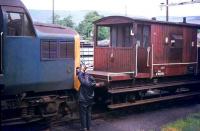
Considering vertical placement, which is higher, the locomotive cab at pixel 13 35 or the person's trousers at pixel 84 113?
the locomotive cab at pixel 13 35

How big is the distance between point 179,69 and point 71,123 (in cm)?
536

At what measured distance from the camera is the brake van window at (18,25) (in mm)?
8684

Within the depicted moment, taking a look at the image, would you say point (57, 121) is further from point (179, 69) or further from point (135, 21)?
point (179, 69)

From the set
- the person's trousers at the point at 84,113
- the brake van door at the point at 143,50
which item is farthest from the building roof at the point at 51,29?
the brake van door at the point at 143,50

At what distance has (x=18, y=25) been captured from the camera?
889 cm

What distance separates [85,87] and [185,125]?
3.11 meters

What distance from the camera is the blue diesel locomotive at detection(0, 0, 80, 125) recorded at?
8656 mm

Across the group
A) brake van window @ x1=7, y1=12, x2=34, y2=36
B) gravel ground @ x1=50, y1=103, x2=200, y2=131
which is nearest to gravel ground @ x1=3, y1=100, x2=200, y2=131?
gravel ground @ x1=50, y1=103, x2=200, y2=131

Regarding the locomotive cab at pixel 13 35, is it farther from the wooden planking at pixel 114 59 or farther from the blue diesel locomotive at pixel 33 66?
the wooden planking at pixel 114 59

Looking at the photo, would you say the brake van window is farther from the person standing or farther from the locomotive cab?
the person standing

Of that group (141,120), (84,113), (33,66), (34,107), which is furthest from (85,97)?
(141,120)

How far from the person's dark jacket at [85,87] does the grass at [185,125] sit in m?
2.30

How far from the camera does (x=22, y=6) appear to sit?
9086mm

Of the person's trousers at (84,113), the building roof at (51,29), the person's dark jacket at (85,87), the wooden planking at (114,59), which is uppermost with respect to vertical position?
the building roof at (51,29)
